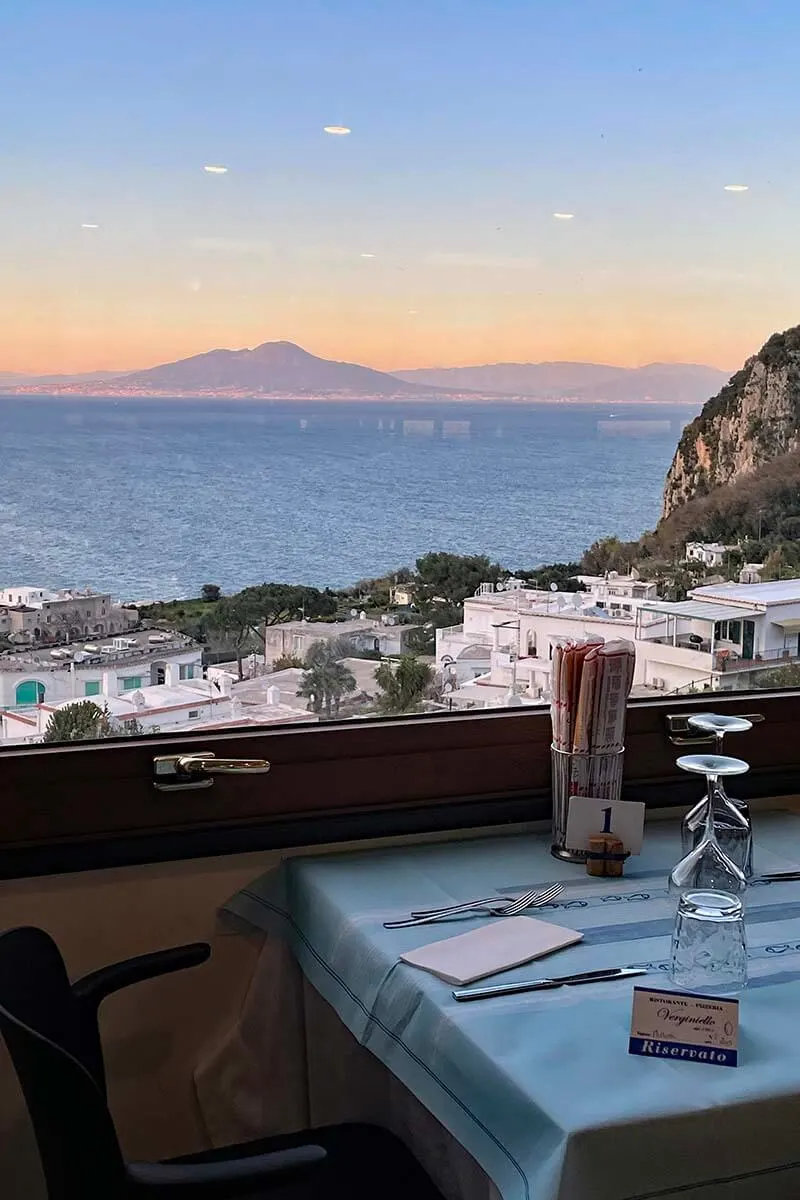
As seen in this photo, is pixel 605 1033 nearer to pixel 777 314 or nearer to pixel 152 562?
pixel 152 562

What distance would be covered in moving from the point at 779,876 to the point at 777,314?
45.4 inches

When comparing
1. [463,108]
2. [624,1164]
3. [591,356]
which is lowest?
[624,1164]

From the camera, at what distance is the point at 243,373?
7.31 ft

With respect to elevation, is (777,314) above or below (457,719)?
above

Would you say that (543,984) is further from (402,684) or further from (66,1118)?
(402,684)

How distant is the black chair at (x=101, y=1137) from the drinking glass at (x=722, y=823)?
1.93 ft

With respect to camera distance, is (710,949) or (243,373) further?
(243,373)

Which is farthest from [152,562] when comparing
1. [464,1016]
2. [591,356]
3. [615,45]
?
[615,45]

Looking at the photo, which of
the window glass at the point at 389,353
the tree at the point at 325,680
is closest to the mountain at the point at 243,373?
the window glass at the point at 389,353

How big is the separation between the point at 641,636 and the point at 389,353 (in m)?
0.69

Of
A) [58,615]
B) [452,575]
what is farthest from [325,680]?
[58,615]

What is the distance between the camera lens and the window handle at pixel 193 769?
1.96 meters

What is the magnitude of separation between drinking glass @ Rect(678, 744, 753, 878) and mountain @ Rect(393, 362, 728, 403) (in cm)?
89

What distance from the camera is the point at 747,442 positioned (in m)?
2.54
